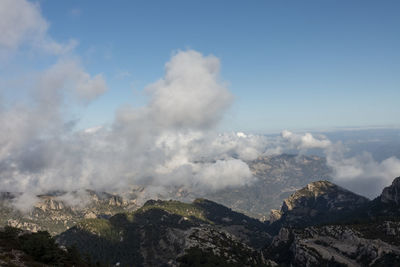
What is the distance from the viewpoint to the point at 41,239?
71.1 metres

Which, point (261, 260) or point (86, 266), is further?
point (261, 260)

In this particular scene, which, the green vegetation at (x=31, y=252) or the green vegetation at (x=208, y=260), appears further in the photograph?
the green vegetation at (x=208, y=260)

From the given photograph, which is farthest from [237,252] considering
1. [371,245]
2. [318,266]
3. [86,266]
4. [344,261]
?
[86,266]

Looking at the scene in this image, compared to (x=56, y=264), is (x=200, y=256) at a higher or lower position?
lower

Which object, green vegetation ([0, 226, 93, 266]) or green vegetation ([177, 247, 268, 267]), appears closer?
green vegetation ([0, 226, 93, 266])

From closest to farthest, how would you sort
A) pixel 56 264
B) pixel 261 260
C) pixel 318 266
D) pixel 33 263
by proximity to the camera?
1. pixel 33 263
2. pixel 56 264
3. pixel 261 260
4. pixel 318 266

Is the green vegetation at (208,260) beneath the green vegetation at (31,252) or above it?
beneath

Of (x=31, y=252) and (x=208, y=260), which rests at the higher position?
(x=31, y=252)

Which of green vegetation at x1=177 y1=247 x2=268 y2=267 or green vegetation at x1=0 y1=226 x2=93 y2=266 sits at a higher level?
green vegetation at x1=0 y1=226 x2=93 y2=266

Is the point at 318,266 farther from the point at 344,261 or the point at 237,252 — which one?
the point at 237,252

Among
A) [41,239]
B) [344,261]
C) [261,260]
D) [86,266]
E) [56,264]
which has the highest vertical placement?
[41,239]

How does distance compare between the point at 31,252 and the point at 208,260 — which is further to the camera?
the point at 208,260

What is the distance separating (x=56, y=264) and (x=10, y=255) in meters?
11.0

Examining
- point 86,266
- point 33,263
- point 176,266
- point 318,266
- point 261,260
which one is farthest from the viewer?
point 318,266
